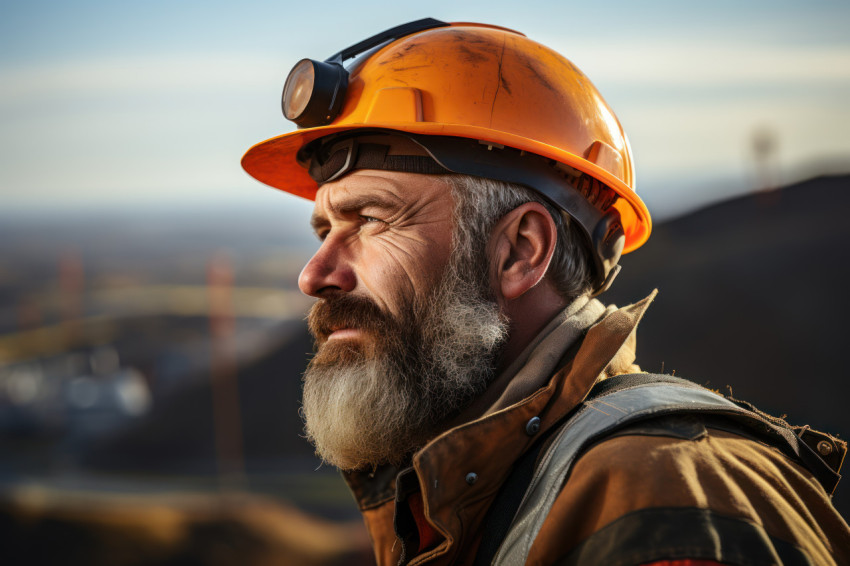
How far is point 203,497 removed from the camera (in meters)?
15.5

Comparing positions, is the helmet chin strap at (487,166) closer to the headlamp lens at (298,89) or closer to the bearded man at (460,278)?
the bearded man at (460,278)

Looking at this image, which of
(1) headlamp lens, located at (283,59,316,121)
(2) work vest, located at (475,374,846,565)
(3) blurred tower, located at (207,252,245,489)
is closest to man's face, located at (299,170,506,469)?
(1) headlamp lens, located at (283,59,316,121)

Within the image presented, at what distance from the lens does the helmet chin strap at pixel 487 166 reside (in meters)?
2.42

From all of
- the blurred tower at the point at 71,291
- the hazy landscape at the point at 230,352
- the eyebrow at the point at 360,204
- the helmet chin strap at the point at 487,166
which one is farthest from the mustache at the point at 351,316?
the blurred tower at the point at 71,291

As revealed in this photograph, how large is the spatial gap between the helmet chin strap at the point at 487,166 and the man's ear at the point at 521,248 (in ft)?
0.26

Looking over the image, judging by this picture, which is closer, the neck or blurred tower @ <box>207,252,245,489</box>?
the neck

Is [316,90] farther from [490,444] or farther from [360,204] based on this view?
[490,444]

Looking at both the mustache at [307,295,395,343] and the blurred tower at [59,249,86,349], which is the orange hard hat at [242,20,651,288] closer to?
the mustache at [307,295,395,343]

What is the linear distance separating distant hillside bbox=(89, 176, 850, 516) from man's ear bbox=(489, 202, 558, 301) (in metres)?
9.16

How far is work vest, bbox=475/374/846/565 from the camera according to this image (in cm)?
169

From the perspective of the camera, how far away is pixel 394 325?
2420 mm

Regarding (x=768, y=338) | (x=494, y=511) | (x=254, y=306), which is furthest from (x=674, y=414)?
(x=254, y=306)

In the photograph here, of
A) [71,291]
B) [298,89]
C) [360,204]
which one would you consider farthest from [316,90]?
[71,291]

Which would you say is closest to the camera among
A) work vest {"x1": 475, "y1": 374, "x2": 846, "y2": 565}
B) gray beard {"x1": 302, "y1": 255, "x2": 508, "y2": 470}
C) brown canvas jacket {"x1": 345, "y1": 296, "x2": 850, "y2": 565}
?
brown canvas jacket {"x1": 345, "y1": 296, "x2": 850, "y2": 565}
